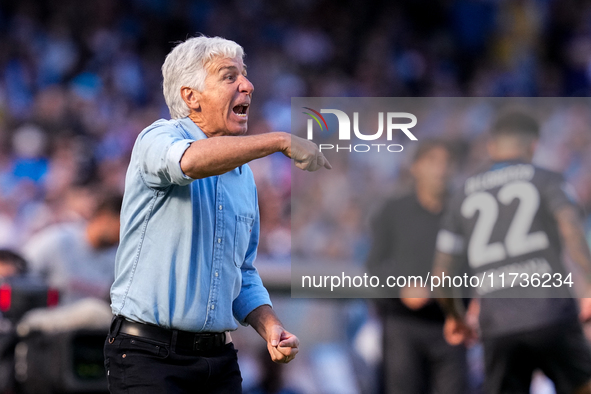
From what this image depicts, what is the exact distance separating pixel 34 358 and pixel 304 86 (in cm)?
721

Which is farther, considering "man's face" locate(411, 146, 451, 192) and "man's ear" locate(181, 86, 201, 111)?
"man's face" locate(411, 146, 451, 192)

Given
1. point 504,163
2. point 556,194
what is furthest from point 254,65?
point 556,194

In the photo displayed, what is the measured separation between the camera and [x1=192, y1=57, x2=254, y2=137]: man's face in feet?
9.83

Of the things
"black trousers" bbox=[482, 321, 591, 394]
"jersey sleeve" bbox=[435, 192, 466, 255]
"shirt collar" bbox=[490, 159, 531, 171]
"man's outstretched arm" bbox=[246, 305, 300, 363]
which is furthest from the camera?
"jersey sleeve" bbox=[435, 192, 466, 255]

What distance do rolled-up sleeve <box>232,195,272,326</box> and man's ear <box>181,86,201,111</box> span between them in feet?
1.57

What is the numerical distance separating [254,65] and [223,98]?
930 cm

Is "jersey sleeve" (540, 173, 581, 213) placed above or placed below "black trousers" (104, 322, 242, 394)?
above

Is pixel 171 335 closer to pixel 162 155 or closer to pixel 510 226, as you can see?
pixel 162 155

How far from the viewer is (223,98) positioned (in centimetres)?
299

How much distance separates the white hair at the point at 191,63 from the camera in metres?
3.01

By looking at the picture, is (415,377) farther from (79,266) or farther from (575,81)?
(575,81)

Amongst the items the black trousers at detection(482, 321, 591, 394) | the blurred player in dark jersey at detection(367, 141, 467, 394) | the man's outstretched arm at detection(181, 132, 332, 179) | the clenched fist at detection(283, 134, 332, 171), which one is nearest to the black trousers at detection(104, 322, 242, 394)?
the man's outstretched arm at detection(181, 132, 332, 179)

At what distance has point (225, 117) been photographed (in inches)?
118

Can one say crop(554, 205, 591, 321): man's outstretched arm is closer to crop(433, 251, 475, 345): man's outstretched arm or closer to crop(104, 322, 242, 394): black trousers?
crop(433, 251, 475, 345): man's outstretched arm
